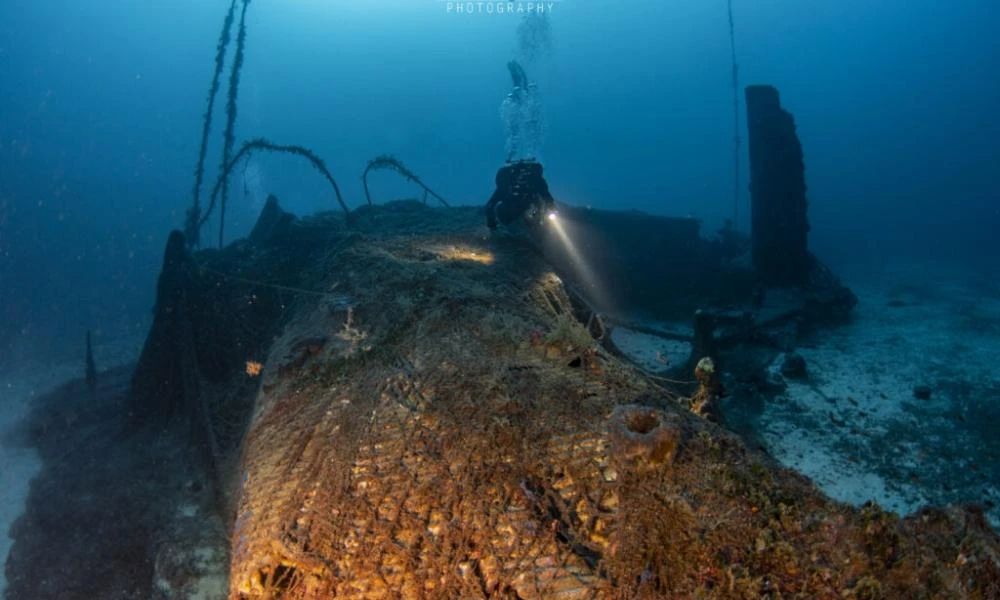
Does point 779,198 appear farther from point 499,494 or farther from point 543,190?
point 499,494

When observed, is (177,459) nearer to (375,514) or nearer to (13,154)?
(375,514)

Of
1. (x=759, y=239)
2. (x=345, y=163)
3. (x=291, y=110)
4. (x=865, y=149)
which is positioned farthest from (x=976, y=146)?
(x=291, y=110)

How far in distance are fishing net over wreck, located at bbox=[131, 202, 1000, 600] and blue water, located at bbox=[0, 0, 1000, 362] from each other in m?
32.0

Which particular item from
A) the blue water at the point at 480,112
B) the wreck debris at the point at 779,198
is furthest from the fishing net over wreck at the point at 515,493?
the blue water at the point at 480,112

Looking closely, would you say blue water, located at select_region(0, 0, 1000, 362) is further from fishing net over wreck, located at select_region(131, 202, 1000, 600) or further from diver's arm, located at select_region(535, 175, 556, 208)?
fishing net over wreck, located at select_region(131, 202, 1000, 600)

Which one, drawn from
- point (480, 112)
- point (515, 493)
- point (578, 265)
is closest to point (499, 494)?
point (515, 493)

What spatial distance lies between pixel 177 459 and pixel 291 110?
6919 inches

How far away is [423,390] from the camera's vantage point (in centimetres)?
297

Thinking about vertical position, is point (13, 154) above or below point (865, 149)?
above

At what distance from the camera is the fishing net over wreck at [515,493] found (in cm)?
169

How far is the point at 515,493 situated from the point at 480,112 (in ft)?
576

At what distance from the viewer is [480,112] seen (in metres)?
164

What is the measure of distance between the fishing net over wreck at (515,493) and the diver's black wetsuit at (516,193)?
479cm

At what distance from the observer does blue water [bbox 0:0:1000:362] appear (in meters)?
55.0
